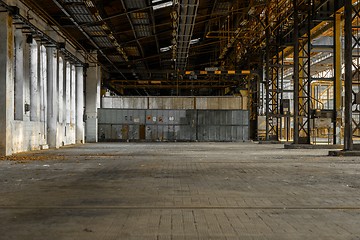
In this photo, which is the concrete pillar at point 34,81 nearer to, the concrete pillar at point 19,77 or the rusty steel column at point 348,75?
the concrete pillar at point 19,77

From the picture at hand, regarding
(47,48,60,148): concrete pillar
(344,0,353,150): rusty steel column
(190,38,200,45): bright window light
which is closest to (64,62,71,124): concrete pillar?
(47,48,60,148): concrete pillar

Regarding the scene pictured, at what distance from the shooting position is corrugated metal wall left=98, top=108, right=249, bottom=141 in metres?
41.9

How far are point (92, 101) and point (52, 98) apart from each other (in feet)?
35.5

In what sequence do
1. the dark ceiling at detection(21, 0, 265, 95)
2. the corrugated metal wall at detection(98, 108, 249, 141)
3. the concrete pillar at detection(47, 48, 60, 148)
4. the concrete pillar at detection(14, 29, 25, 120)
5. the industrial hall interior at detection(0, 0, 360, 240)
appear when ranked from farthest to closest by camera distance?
the corrugated metal wall at detection(98, 108, 249, 141) < the concrete pillar at detection(47, 48, 60, 148) < the dark ceiling at detection(21, 0, 265, 95) < the concrete pillar at detection(14, 29, 25, 120) < the industrial hall interior at detection(0, 0, 360, 240)

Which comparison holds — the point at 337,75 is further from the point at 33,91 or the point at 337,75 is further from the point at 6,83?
the point at 6,83

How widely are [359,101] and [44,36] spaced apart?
1587 cm

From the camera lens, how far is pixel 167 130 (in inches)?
1661

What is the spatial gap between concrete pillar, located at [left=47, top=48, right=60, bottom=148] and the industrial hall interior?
3.0 inches

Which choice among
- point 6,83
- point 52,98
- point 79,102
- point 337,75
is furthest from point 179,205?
point 79,102

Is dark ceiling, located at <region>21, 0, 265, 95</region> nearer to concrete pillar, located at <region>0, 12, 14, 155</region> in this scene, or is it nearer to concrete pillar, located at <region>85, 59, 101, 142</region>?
concrete pillar, located at <region>85, 59, 101, 142</region>

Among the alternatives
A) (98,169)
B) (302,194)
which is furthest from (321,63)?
(302,194)

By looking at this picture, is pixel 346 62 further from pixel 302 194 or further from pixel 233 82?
pixel 233 82

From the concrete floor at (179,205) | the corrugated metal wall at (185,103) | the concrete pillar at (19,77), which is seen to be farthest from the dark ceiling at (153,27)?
the concrete floor at (179,205)

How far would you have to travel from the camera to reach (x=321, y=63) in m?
43.6
